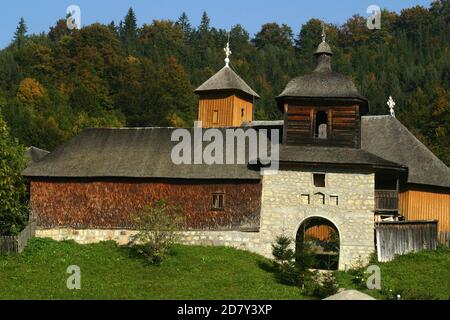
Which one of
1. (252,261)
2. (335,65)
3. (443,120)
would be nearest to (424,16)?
(335,65)

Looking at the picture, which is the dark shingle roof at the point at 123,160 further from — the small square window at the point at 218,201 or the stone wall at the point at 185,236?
the stone wall at the point at 185,236

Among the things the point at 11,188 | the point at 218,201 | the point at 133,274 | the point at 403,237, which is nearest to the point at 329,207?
the point at 403,237

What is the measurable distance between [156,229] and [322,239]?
37.6 ft

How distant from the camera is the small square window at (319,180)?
34247 millimetres

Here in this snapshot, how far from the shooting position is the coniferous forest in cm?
8369

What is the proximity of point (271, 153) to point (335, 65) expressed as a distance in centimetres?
7947

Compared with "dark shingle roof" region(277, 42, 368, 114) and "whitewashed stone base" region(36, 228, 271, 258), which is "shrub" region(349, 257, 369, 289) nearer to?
"whitewashed stone base" region(36, 228, 271, 258)

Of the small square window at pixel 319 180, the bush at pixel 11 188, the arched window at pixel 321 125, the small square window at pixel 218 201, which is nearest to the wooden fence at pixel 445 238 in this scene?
the small square window at pixel 319 180

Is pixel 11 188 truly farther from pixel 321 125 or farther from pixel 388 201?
pixel 388 201

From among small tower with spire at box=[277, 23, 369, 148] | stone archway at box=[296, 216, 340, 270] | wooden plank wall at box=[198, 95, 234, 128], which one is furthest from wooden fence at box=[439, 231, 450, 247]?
wooden plank wall at box=[198, 95, 234, 128]

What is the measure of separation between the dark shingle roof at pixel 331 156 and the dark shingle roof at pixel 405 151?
3880 mm
